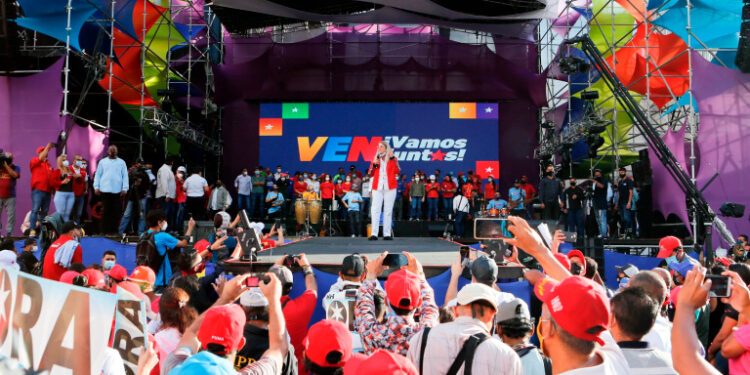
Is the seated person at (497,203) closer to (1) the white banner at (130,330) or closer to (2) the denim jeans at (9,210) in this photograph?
(2) the denim jeans at (9,210)

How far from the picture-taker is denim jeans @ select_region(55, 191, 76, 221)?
33.4ft

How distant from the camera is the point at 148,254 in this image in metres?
5.72

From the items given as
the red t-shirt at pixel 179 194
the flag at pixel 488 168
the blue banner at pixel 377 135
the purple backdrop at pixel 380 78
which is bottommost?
the red t-shirt at pixel 179 194

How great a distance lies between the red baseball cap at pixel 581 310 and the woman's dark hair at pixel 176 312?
6.63 ft

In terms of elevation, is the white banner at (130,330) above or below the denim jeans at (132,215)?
below

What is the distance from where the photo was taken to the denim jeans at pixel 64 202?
1020cm

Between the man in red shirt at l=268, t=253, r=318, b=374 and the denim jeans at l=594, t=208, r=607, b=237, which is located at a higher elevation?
the denim jeans at l=594, t=208, r=607, b=237

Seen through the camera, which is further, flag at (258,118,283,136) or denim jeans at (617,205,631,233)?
flag at (258,118,283,136)

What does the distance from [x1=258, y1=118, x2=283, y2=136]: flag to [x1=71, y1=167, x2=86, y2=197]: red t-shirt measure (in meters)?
8.60

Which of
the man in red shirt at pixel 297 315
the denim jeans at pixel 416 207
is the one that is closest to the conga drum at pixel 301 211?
the denim jeans at pixel 416 207

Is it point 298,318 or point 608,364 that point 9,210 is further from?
point 608,364

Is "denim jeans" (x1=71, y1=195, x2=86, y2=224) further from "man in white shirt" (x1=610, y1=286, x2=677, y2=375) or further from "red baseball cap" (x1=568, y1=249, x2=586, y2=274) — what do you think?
"man in white shirt" (x1=610, y1=286, x2=677, y2=375)

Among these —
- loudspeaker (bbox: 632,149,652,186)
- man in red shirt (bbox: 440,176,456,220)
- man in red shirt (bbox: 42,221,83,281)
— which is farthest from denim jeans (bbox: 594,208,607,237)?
man in red shirt (bbox: 42,221,83,281)

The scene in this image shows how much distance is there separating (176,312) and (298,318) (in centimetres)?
79
